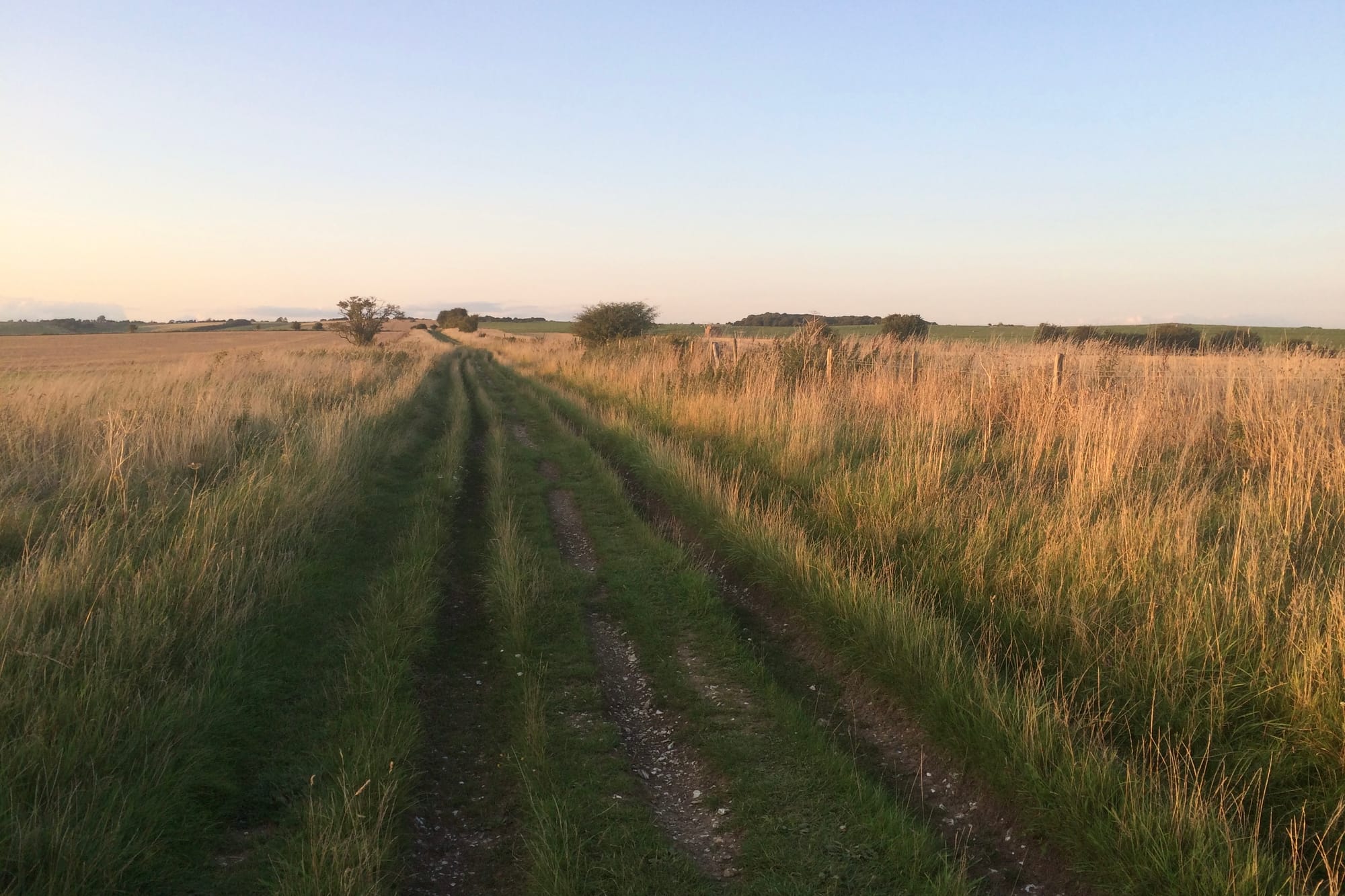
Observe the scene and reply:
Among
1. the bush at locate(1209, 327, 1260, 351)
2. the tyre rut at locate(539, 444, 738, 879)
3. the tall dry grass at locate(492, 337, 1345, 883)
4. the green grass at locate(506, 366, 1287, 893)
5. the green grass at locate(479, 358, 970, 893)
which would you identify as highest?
the bush at locate(1209, 327, 1260, 351)

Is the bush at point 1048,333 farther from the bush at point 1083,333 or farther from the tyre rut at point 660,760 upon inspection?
the tyre rut at point 660,760

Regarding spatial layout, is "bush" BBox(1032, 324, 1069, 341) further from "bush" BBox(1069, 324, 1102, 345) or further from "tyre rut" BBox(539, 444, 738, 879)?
"tyre rut" BBox(539, 444, 738, 879)

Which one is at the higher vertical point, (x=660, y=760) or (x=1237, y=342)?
(x=1237, y=342)

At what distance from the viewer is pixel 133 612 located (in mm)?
4145

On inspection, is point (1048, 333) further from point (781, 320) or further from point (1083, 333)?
point (781, 320)

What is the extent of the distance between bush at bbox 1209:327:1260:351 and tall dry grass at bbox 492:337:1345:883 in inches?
25.1

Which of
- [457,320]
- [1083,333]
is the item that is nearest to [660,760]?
[1083,333]

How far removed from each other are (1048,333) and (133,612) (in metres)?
15.9

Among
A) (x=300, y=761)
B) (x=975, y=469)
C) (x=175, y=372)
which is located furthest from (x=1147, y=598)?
(x=175, y=372)

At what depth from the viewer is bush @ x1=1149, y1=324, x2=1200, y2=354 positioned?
11.5 m

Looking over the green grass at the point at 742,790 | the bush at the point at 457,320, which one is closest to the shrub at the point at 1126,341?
the green grass at the point at 742,790

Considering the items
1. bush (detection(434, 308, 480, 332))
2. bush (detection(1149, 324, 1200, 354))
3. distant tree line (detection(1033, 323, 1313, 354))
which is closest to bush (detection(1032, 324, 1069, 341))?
distant tree line (detection(1033, 323, 1313, 354))

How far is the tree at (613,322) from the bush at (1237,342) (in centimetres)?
2544

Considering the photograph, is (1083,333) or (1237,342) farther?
(1083,333)
